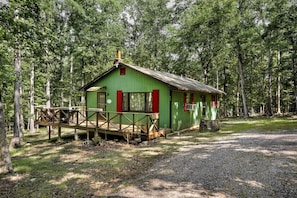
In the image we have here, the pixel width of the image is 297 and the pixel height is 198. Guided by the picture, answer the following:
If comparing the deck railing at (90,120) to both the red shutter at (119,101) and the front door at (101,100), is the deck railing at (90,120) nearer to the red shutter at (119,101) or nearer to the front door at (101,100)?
the red shutter at (119,101)

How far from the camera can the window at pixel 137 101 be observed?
13282mm

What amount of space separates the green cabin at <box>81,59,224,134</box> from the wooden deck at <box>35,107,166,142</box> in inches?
27.6

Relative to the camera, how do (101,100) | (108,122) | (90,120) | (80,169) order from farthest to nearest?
(101,100), (90,120), (108,122), (80,169)

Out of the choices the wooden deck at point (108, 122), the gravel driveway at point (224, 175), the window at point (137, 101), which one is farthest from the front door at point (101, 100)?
the gravel driveway at point (224, 175)

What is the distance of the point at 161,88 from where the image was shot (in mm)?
12664

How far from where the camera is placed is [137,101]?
13.7 meters

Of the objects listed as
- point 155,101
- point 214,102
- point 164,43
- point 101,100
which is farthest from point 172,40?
point 155,101

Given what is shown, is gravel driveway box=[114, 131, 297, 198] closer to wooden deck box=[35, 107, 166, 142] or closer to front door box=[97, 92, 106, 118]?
wooden deck box=[35, 107, 166, 142]

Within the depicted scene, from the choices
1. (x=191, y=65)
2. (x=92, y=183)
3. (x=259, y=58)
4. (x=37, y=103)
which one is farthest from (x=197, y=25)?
(x=92, y=183)

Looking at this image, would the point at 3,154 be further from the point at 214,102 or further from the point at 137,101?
the point at 214,102

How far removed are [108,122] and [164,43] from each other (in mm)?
20395

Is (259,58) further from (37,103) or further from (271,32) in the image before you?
(37,103)

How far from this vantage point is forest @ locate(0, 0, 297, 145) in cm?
1889

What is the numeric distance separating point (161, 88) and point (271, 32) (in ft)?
47.5
